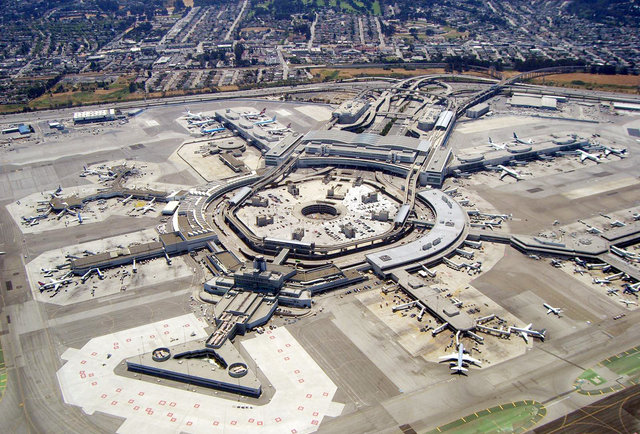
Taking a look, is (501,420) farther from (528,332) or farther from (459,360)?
(528,332)

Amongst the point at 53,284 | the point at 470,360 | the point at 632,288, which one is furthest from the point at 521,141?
the point at 53,284

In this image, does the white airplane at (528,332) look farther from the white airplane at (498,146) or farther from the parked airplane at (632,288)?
the white airplane at (498,146)

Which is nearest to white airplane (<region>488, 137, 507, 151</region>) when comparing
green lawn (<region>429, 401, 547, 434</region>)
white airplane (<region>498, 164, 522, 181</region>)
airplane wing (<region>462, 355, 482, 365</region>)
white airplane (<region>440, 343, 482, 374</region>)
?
white airplane (<region>498, 164, 522, 181</region>)

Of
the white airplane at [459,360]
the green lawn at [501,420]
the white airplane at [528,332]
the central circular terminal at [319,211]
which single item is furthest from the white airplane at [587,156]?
the green lawn at [501,420]

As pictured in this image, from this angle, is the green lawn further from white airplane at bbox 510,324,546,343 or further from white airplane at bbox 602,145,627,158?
white airplane at bbox 602,145,627,158

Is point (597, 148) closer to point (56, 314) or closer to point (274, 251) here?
point (274, 251)

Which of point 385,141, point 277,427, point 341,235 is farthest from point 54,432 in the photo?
point 385,141
